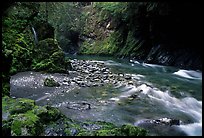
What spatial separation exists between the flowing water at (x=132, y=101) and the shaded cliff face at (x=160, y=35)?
5.19 meters

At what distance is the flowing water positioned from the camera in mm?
7652

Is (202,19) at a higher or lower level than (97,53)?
higher

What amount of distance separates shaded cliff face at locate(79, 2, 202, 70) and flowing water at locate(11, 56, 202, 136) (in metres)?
5.19

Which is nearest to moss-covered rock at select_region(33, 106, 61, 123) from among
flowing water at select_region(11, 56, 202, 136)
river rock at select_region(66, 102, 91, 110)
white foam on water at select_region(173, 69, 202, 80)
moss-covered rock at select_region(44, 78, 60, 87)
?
flowing water at select_region(11, 56, 202, 136)

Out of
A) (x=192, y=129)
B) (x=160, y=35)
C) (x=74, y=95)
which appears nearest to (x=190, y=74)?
(x=160, y=35)

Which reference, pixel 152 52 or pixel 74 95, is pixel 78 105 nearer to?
pixel 74 95

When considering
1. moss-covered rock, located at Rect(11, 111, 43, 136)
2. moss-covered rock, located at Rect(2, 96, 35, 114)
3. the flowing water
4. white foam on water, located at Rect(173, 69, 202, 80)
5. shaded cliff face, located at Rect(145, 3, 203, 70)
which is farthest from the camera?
shaded cliff face, located at Rect(145, 3, 203, 70)

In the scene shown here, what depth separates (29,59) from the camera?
15.6 meters

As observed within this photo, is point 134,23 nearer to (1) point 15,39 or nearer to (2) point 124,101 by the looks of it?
(1) point 15,39

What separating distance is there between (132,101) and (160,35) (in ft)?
45.6

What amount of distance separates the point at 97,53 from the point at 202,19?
20.7 meters

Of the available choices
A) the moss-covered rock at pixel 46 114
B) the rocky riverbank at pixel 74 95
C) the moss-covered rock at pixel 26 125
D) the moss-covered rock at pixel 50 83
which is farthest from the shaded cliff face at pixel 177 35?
the moss-covered rock at pixel 26 125

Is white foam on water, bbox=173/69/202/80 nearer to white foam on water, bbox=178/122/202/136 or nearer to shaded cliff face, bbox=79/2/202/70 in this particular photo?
shaded cliff face, bbox=79/2/202/70

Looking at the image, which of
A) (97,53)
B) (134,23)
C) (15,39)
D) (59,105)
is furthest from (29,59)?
(97,53)
